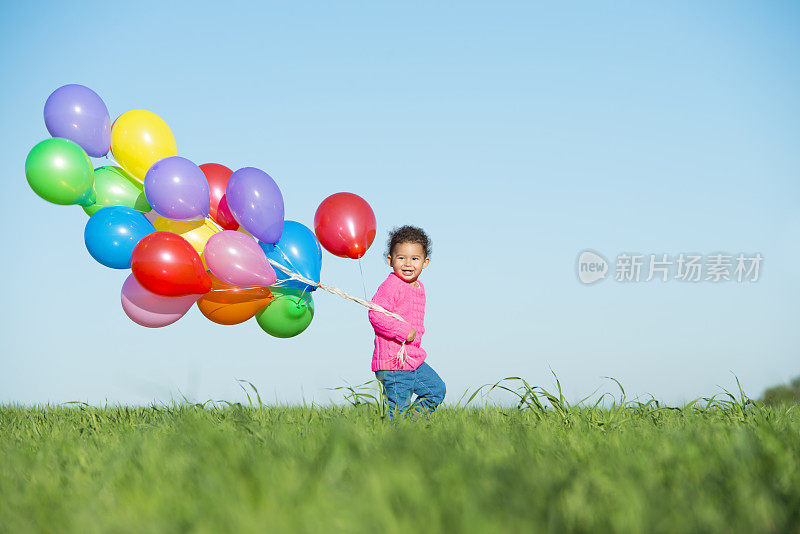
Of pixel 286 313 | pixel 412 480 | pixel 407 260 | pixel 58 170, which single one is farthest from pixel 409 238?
pixel 412 480

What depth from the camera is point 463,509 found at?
5.60ft

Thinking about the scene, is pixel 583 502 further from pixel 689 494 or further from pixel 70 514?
pixel 70 514

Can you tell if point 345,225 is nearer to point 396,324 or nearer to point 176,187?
point 396,324

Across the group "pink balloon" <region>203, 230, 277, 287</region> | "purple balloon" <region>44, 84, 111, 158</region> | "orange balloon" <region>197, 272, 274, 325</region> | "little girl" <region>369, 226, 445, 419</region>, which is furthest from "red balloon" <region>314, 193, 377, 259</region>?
"purple balloon" <region>44, 84, 111, 158</region>

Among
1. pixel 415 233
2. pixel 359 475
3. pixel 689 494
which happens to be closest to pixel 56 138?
pixel 415 233

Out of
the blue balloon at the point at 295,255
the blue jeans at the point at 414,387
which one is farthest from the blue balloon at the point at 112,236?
the blue jeans at the point at 414,387

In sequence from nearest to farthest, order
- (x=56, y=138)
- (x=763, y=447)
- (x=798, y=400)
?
1. (x=763, y=447)
2. (x=56, y=138)
3. (x=798, y=400)

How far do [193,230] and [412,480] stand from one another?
3.82 meters

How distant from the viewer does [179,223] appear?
17.0 feet

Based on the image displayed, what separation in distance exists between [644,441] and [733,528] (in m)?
1.20

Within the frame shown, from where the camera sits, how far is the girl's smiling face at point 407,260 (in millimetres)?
5035

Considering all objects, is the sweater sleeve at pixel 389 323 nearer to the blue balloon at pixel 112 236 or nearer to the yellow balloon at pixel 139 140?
the blue balloon at pixel 112 236

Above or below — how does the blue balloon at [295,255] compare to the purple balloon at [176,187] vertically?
below

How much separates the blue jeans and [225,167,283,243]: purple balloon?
1396mm
